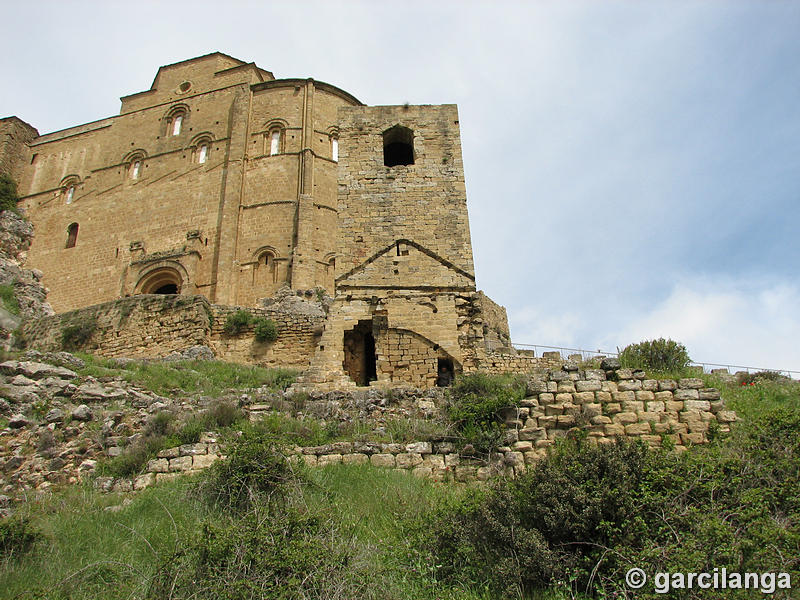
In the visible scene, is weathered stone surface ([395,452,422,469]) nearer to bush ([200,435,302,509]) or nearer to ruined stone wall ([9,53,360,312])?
bush ([200,435,302,509])

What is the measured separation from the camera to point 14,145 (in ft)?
105

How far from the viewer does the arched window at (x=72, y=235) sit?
28266mm

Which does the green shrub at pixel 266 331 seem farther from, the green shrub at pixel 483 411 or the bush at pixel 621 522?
the bush at pixel 621 522

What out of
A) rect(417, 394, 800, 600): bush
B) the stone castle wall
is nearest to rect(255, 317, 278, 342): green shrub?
the stone castle wall

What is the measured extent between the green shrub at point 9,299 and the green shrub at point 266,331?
1419 cm

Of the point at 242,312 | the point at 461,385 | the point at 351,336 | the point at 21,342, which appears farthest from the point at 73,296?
the point at 461,385

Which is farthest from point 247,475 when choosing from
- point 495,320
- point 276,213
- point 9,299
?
point 9,299

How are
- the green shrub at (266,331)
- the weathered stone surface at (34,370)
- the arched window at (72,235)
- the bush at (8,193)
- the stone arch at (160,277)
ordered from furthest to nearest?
the bush at (8,193), the arched window at (72,235), the stone arch at (160,277), the green shrub at (266,331), the weathered stone surface at (34,370)

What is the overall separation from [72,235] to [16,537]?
2758cm

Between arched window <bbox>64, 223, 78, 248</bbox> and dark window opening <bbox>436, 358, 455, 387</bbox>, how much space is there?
24436 millimetres

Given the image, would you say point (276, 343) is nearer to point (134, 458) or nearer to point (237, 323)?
point (237, 323)

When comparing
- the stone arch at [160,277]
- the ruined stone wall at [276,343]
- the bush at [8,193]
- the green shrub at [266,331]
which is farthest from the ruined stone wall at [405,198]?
the bush at [8,193]

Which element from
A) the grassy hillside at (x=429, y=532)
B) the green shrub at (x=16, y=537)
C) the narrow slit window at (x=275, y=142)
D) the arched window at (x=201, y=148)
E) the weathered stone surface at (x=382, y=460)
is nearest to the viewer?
the grassy hillside at (x=429, y=532)

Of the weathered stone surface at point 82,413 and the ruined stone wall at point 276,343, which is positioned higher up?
the ruined stone wall at point 276,343
